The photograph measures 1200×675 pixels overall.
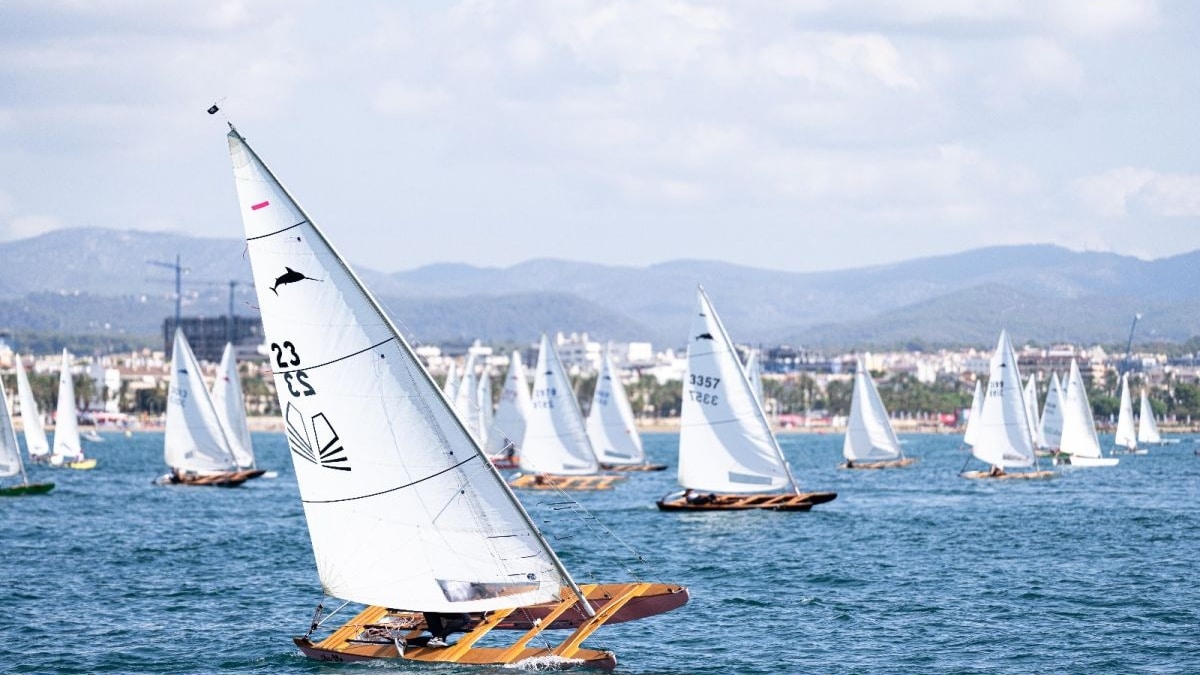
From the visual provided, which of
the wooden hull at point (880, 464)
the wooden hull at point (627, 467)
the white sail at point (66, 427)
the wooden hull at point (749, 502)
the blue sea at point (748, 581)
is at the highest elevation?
the white sail at point (66, 427)

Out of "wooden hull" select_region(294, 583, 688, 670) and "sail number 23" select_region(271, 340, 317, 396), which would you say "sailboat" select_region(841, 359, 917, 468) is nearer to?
"wooden hull" select_region(294, 583, 688, 670)

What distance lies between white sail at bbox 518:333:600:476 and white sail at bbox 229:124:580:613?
2228 inches

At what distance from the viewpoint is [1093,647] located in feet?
119

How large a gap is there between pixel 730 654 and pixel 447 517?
26.0ft

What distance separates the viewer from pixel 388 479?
30.8 meters

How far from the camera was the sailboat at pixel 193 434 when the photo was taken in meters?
86.8

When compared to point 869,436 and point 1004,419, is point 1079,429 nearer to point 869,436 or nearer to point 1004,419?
point 869,436

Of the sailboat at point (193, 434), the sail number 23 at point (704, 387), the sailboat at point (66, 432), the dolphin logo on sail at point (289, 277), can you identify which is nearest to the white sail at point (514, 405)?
the sailboat at point (193, 434)

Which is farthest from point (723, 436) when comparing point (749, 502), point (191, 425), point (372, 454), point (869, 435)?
point (869, 435)

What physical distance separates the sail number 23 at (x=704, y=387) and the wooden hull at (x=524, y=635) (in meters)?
33.1

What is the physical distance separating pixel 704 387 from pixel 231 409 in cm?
3401

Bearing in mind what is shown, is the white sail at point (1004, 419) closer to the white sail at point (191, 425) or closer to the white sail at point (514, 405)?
the white sail at point (514, 405)

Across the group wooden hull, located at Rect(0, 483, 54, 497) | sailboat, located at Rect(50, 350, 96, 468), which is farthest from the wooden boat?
wooden hull, located at Rect(0, 483, 54, 497)

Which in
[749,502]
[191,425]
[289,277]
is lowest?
[749,502]
